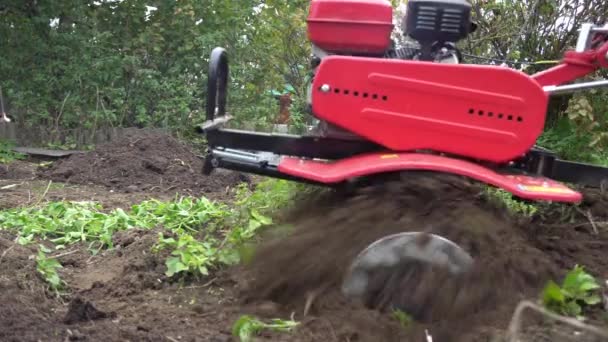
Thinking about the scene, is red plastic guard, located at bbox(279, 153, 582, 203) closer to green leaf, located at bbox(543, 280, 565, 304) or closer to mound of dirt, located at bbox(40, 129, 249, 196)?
green leaf, located at bbox(543, 280, 565, 304)

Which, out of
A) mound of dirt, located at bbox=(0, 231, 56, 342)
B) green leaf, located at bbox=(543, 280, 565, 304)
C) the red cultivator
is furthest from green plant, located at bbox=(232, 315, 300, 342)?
green leaf, located at bbox=(543, 280, 565, 304)

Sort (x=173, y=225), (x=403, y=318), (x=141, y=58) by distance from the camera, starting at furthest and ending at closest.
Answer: (x=141, y=58), (x=173, y=225), (x=403, y=318)

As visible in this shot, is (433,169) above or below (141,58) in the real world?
above

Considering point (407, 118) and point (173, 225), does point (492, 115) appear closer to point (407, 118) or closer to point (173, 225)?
point (407, 118)

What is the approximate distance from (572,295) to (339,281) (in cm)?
99

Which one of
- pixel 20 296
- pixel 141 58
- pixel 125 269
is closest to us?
pixel 20 296

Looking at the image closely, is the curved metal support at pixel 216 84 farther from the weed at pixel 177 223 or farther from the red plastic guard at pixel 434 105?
the weed at pixel 177 223

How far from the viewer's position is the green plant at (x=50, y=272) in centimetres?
444

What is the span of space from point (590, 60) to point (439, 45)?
30.2 inches

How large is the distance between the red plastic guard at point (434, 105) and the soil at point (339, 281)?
223mm

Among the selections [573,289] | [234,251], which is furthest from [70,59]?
[573,289]

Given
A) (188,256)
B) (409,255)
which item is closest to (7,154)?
(188,256)

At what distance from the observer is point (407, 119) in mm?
3705

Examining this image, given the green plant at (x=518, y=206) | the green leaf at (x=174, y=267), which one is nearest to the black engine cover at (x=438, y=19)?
the green plant at (x=518, y=206)
